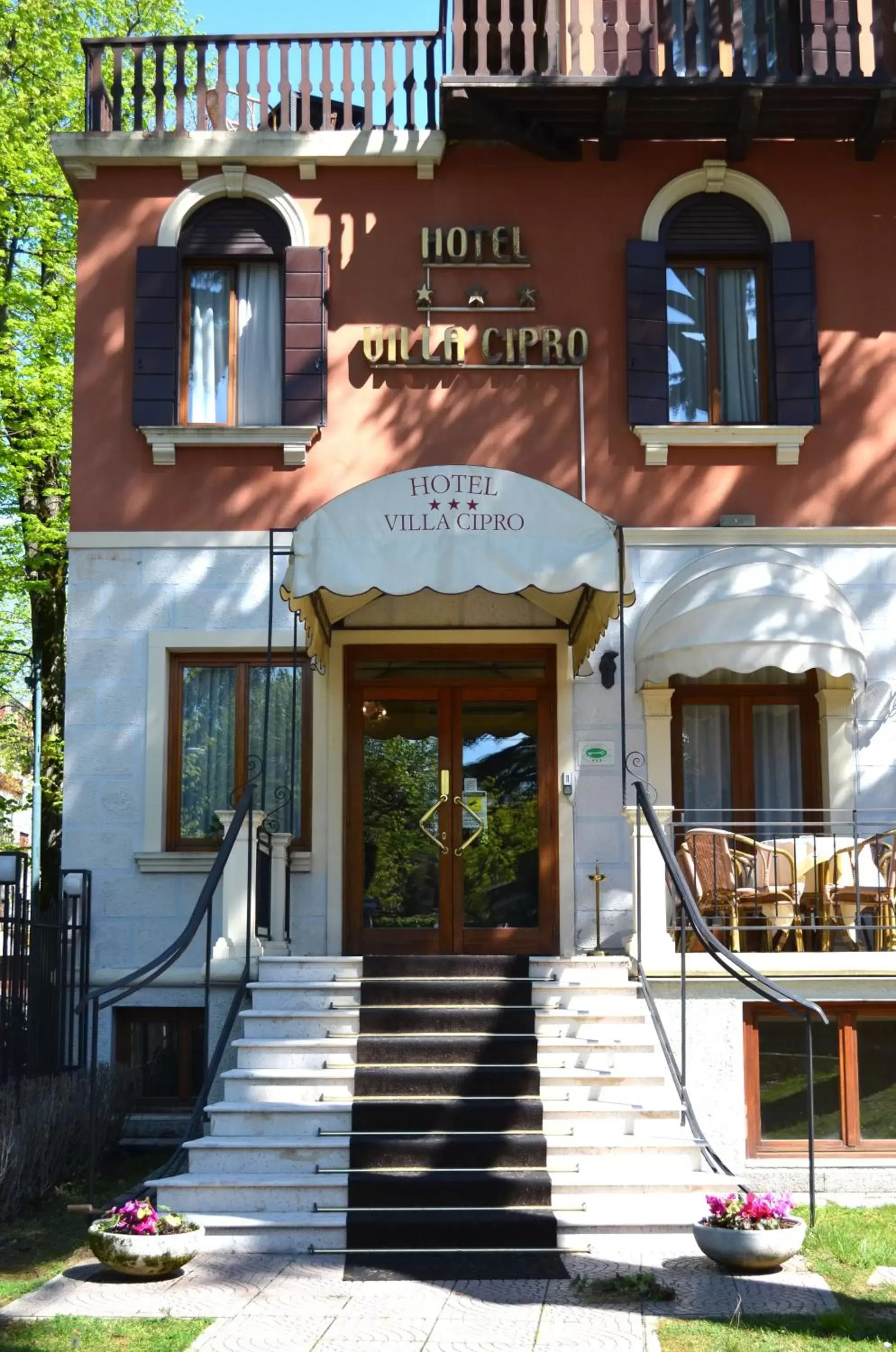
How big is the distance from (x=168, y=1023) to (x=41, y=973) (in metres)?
1.36

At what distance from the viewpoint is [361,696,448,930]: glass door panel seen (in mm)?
12055

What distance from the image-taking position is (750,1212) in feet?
24.3

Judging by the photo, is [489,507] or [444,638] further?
[444,638]

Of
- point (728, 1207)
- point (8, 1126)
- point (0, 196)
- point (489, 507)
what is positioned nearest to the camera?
point (728, 1207)

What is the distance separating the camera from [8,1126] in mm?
8938

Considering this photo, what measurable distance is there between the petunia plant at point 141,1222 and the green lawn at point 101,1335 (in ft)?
2.12

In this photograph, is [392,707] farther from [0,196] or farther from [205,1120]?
[0,196]

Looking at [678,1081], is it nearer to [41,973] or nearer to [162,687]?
[41,973]

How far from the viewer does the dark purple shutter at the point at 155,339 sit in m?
12.3

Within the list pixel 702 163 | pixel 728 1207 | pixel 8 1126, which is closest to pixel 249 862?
pixel 8 1126

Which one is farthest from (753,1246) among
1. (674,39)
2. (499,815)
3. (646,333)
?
(674,39)

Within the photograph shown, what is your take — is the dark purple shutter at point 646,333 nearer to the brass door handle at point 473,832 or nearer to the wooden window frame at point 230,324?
the wooden window frame at point 230,324

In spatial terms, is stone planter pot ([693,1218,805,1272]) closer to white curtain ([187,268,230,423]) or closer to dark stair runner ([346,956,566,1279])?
dark stair runner ([346,956,566,1279])

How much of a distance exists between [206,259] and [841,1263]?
30.4 feet
